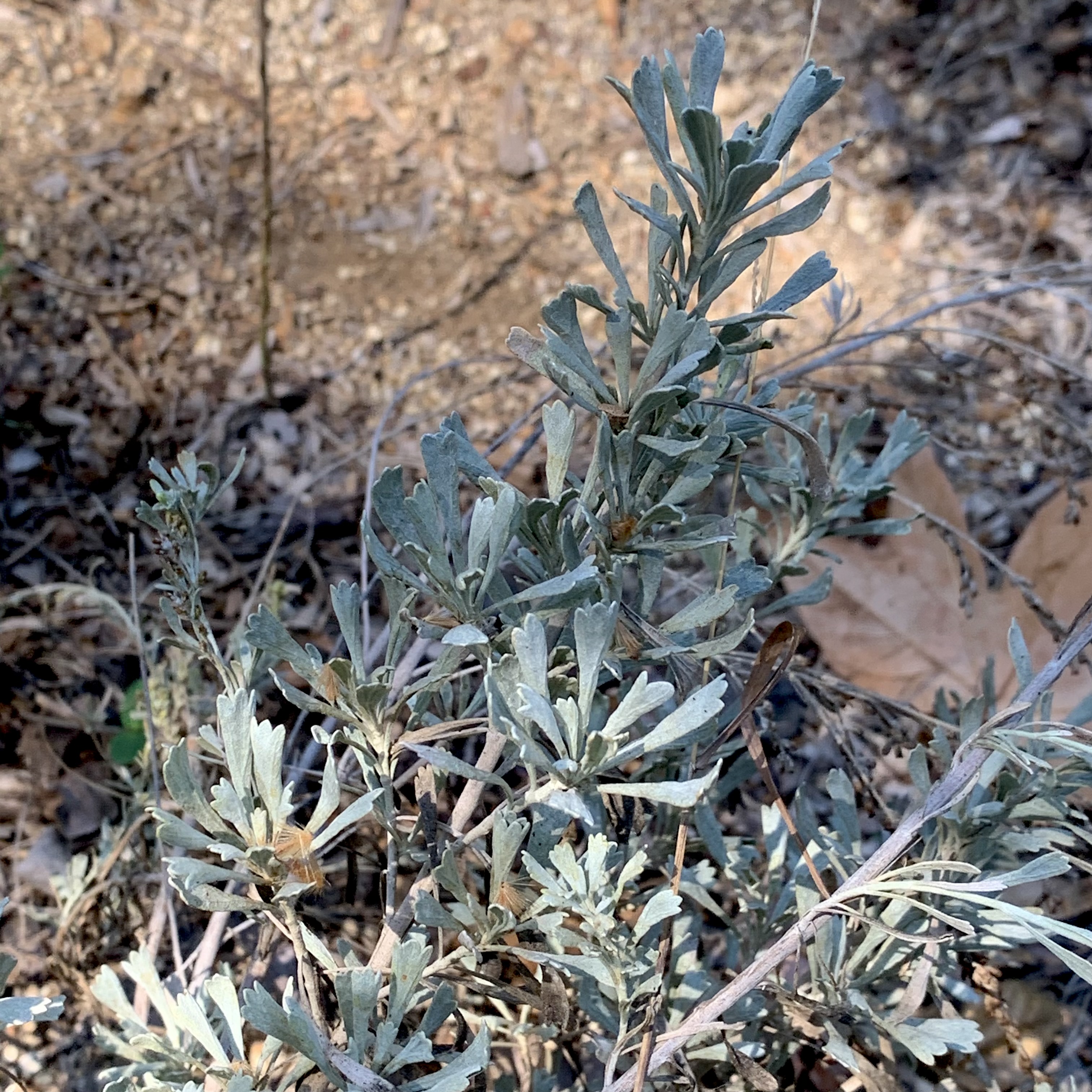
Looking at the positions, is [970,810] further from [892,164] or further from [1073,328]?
[892,164]

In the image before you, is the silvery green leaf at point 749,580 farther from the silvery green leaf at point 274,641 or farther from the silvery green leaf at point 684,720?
the silvery green leaf at point 274,641

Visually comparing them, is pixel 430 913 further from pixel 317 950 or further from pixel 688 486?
pixel 688 486

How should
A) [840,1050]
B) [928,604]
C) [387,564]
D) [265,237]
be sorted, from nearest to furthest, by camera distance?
[387,564], [840,1050], [928,604], [265,237]

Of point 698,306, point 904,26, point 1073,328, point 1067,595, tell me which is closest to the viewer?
point 698,306

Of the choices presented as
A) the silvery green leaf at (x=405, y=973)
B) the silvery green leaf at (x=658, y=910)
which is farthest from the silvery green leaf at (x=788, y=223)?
the silvery green leaf at (x=405, y=973)

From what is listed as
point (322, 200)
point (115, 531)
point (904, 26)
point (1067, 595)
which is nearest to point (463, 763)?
point (1067, 595)

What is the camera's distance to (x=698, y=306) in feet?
2.78

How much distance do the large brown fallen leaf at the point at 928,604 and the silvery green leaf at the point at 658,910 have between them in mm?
1008

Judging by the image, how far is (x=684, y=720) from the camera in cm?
78

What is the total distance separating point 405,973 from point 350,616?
31 cm

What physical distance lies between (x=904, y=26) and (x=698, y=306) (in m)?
2.72

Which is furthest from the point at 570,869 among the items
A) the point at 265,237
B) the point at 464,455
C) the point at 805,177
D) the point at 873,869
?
the point at 265,237

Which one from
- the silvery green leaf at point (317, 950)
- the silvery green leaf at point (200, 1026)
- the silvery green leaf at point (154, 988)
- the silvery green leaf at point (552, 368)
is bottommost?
the silvery green leaf at point (154, 988)

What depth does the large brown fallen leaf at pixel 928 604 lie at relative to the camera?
6.10 feet
